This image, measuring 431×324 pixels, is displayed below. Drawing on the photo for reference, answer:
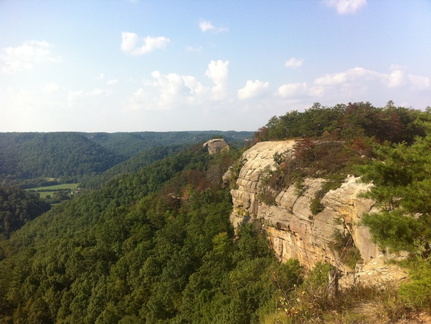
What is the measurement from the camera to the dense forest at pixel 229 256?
7982mm

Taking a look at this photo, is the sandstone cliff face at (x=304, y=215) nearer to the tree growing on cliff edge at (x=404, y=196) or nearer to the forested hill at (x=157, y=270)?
the forested hill at (x=157, y=270)

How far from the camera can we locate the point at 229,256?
86.6 feet

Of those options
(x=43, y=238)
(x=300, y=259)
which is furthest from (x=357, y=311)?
(x=43, y=238)

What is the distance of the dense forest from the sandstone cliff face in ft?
4.56

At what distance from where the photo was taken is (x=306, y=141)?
81.0ft

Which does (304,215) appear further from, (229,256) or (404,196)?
(404,196)

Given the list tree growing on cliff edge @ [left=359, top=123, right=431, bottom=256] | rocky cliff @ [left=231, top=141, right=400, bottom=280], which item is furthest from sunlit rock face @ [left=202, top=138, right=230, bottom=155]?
tree growing on cliff edge @ [left=359, top=123, right=431, bottom=256]

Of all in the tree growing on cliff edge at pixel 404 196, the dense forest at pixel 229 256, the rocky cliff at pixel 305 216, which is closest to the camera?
the dense forest at pixel 229 256

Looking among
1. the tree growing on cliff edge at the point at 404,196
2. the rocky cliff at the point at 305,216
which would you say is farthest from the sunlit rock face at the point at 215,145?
the tree growing on cliff edge at the point at 404,196

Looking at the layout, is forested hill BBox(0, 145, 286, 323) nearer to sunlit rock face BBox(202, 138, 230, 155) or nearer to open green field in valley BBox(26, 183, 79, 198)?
sunlit rock face BBox(202, 138, 230, 155)

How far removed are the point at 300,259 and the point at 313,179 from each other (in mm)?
6373

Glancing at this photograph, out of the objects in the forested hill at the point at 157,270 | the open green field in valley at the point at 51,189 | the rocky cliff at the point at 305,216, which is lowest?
the open green field in valley at the point at 51,189

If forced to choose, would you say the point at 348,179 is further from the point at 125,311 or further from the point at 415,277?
the point at 125,311

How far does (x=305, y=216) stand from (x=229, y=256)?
10.4 metres
